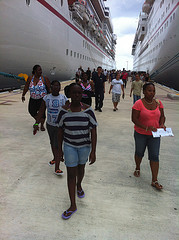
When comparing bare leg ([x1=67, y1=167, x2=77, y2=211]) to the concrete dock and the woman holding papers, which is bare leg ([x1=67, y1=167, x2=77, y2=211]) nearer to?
the concrete dock

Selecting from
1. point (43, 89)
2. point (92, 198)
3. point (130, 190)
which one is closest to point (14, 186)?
point (92, 198)

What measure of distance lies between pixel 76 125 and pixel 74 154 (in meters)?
0.32

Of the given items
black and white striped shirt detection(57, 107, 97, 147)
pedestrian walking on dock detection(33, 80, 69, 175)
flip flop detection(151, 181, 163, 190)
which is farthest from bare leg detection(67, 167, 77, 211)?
flip flop detection(151, 181, 163, 190)

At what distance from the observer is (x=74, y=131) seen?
2.01m

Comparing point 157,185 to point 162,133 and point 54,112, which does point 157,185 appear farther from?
point 54,112

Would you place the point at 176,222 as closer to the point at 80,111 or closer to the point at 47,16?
the point at 80,111

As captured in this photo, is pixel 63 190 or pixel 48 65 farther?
pixel 48 65

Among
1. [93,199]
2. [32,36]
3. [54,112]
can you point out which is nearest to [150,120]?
[93,199]

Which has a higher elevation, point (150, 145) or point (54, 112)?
point (54, 112)

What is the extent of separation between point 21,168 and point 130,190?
1763 millimetres

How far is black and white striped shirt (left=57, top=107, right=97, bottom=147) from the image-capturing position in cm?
200

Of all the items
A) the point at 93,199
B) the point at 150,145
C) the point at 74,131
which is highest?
the point at 74,131

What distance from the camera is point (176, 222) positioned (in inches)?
81.4

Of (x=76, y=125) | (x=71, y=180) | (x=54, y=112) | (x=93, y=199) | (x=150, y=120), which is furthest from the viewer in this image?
(x=54, y=112)
